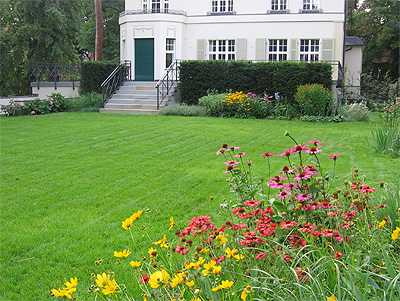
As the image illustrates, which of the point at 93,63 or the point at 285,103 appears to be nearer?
the point at 285,103

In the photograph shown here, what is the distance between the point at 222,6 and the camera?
925 inches

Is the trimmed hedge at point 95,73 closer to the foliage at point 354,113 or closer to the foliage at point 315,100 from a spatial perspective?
the foliage at point 315,100

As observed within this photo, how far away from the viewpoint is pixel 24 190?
6379 mm

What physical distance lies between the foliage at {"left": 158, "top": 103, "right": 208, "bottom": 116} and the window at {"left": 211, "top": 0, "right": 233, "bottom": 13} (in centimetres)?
784

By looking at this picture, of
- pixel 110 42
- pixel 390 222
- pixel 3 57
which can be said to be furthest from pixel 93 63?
pixel 390 222

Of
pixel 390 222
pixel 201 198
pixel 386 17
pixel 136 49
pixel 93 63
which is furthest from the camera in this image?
pixel 386 17

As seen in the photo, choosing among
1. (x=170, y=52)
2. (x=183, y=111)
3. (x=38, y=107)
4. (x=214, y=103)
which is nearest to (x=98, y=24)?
(x=170, y=52)

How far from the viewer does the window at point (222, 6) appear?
2338 cm

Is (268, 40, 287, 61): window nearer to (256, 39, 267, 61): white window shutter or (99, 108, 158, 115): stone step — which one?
(256, 39, 267, 61): white window shutter

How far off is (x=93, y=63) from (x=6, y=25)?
711cm

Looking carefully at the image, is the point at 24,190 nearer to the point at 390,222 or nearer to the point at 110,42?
the point at 390,222

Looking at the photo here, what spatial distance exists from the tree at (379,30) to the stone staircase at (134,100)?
1911 centimetres

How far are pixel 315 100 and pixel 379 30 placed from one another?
2094cm

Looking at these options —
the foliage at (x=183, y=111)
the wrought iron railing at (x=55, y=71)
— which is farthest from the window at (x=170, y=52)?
the foliage at (x=183, y=111)
